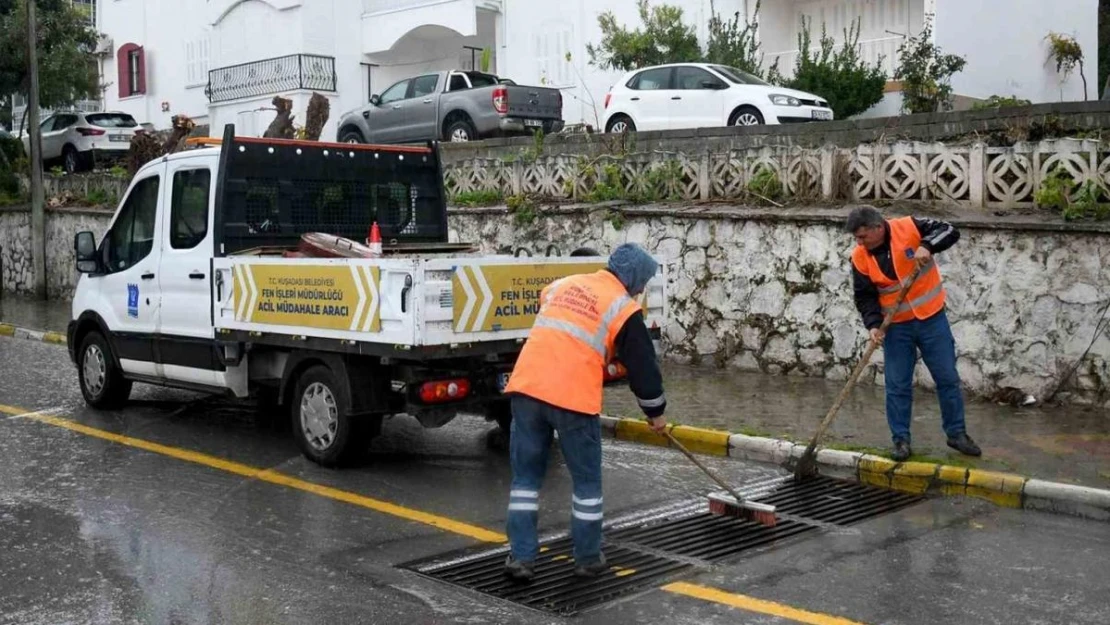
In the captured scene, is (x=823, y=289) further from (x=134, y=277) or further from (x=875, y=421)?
(x=134, y=277)

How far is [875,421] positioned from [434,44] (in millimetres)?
22324

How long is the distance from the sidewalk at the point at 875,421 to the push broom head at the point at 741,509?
1.68 m

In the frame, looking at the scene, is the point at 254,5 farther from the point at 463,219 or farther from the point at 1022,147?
the point at 1022,147

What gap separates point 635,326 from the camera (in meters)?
5.91

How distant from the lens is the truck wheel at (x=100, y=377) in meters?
10.7

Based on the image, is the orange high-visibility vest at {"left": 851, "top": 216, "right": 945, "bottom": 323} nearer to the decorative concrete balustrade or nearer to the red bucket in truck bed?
the decorative concrete balustrade

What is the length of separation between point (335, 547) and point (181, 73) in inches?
1148

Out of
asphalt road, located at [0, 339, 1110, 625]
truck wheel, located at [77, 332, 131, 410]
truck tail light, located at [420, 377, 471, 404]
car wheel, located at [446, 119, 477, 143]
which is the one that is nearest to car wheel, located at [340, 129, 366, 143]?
car wheel, located at [446, 119, 477, 143]

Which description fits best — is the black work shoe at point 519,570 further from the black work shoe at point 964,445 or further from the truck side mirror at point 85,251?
the truck side mirror at point 85,251

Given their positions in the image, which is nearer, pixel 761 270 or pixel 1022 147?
pixel 1022 147

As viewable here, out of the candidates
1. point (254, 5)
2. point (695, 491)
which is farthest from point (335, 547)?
point (254, 5)

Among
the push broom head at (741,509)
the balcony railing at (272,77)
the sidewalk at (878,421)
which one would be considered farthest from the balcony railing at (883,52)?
the push broom head at (741,509)

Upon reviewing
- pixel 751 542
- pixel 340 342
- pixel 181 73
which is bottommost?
pixel 751 542

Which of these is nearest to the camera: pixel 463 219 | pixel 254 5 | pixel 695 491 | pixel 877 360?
pixel 695 491
